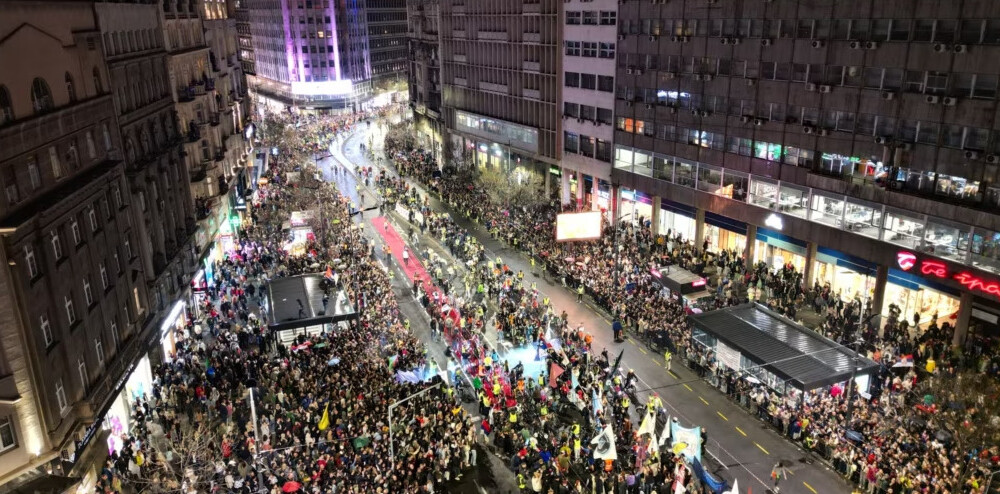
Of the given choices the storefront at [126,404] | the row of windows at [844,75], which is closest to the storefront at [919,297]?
the row of windows at [844,75]

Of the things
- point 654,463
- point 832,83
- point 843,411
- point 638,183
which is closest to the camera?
point 654,463

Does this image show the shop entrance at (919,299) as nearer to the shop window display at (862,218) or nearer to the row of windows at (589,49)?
the shop window display at (862,218)

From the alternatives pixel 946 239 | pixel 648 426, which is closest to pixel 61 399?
pixel 648 426

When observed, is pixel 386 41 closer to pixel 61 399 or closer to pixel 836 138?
pixel 836 138

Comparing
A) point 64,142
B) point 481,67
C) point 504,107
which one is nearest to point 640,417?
point 64,142

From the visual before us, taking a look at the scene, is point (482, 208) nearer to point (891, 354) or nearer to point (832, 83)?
point (832, 83)
